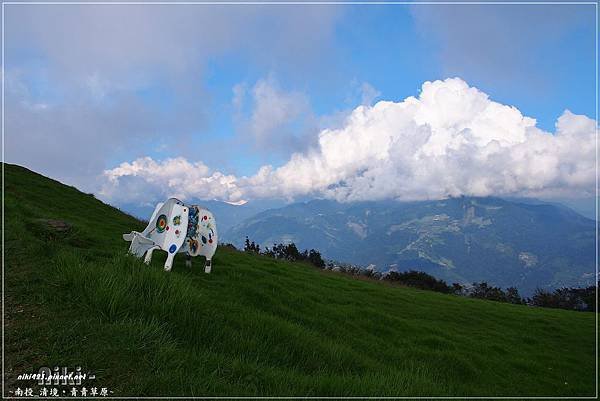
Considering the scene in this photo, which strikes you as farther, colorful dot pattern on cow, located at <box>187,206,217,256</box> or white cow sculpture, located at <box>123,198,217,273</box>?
colorful dot pattern on cow, located at <box>187,206,217,256</box>

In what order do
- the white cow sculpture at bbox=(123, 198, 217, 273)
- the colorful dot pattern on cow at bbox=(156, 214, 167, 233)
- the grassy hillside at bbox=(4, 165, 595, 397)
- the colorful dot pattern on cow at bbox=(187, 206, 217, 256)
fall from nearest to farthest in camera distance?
the grassy hillside at bbox=(4, 165, 595, 397) < the white cow sculpture at bbox=(123, 198, 217, 273) < the colorful dot pattern on cow at bbox=(156, 214, 167, 233) < the colorful dot pattern on cow at bbox=(187, 206, 217, 256)

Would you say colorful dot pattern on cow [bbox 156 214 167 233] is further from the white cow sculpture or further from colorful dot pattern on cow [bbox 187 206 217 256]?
colorful dot pattern on cow [bbox 187 206 217 256]

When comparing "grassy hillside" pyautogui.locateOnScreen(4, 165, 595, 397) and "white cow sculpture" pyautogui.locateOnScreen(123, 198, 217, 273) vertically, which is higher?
"white cow sculpture" pyautogui.locateOnScreen(123, 198, 217, 273)

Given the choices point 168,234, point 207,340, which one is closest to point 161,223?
point 168,234

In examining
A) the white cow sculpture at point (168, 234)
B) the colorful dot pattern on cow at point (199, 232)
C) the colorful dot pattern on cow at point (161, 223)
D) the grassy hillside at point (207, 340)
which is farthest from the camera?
the colorful dot pattern on cow at point (199, 232)

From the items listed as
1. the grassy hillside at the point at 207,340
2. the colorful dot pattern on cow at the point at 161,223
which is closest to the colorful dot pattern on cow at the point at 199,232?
the grassy hillside at the point at 207,340

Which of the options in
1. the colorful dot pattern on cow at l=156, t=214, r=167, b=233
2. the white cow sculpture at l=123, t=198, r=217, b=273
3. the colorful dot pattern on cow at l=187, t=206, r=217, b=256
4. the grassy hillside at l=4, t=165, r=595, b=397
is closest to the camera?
the grassy hillside at l=4, t=165, r=595, b=397

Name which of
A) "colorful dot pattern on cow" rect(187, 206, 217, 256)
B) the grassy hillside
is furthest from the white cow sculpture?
the grassy hillside

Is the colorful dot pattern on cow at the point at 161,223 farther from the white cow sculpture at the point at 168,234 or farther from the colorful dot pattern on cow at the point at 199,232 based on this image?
the colorful dot pattern on cow at the point at 199,232

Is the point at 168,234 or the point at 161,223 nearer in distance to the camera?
the point at 168,234

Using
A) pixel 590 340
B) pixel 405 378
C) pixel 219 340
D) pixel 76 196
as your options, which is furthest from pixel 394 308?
pixel 76 196

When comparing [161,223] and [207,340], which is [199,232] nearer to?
[161,223]

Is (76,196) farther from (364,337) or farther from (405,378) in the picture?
(405,378)

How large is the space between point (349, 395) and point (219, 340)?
2.05 metres
